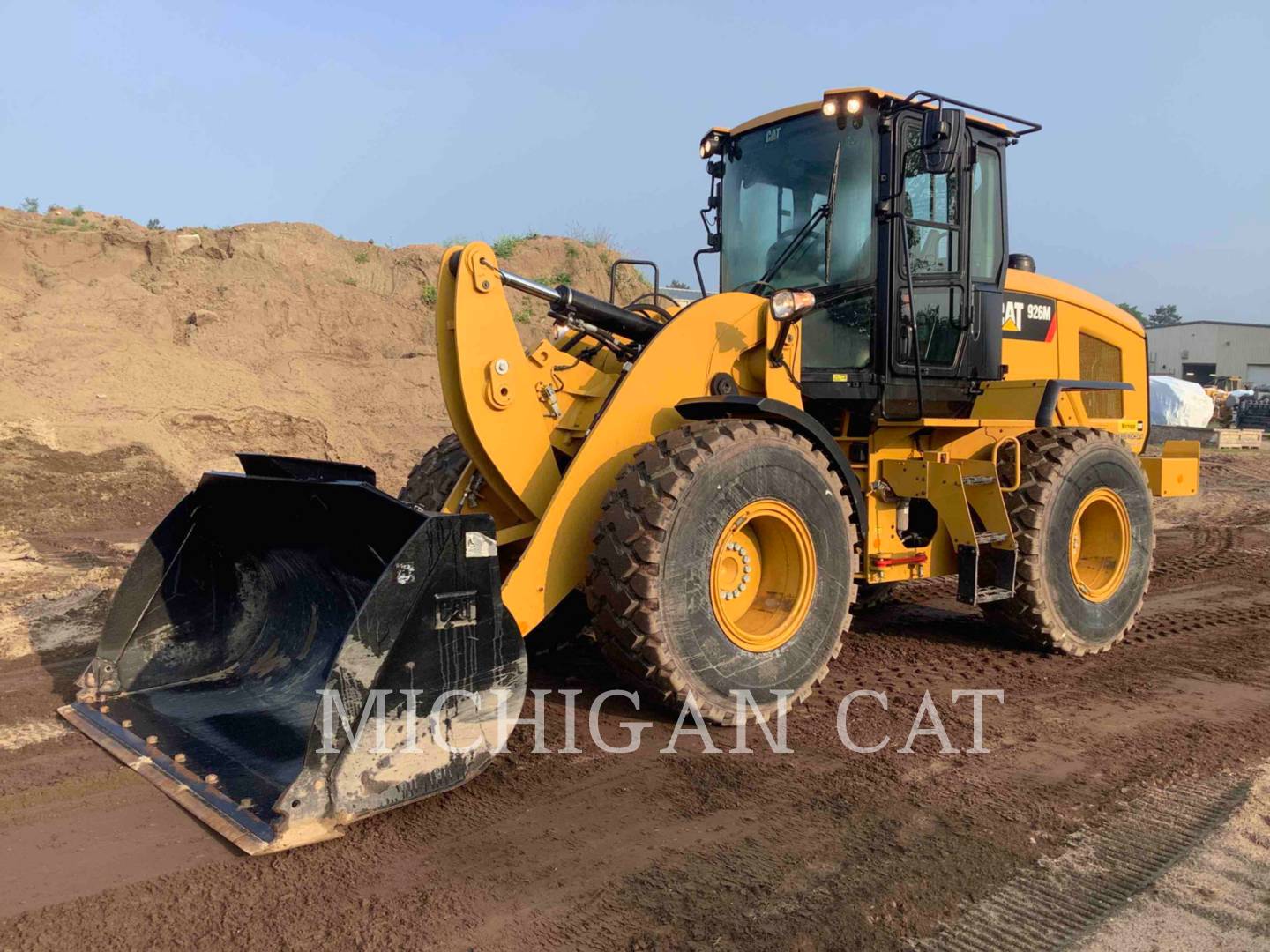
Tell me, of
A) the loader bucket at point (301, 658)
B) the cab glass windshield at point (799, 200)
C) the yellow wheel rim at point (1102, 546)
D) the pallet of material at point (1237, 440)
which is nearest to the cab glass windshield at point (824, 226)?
the cab glass windshield at point (799, 200)

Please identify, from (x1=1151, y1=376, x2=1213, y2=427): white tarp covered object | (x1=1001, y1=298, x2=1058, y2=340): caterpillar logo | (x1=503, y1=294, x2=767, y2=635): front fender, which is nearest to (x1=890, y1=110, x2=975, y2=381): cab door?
(x1=1001, y1=298, x2=1058, y2=340): caterpillar logo

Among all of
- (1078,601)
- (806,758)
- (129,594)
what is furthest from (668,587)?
(1078,601)

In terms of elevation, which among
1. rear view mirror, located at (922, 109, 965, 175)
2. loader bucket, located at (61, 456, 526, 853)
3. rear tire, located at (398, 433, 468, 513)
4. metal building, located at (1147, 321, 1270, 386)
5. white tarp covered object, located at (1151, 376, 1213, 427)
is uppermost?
metal building, located at (1147, 321, 1270, 386)

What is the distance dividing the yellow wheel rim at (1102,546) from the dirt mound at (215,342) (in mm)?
7969

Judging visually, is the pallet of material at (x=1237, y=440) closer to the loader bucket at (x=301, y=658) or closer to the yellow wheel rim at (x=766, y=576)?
the yellow wheel rim at (x=766, y=576)

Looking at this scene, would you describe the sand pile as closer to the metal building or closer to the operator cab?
the operator cab

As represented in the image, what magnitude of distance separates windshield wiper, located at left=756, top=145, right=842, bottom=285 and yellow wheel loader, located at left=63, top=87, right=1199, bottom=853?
0.7 inches

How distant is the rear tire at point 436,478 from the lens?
5093mm

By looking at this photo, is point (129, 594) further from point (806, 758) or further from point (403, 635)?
point (806, 758)

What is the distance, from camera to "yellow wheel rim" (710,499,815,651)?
14.2ft

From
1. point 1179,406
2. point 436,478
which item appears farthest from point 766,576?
point 1179,406

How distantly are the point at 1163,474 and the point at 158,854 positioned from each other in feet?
21.5

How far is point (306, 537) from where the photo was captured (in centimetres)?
434

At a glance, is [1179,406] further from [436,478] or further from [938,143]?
[436,478]
